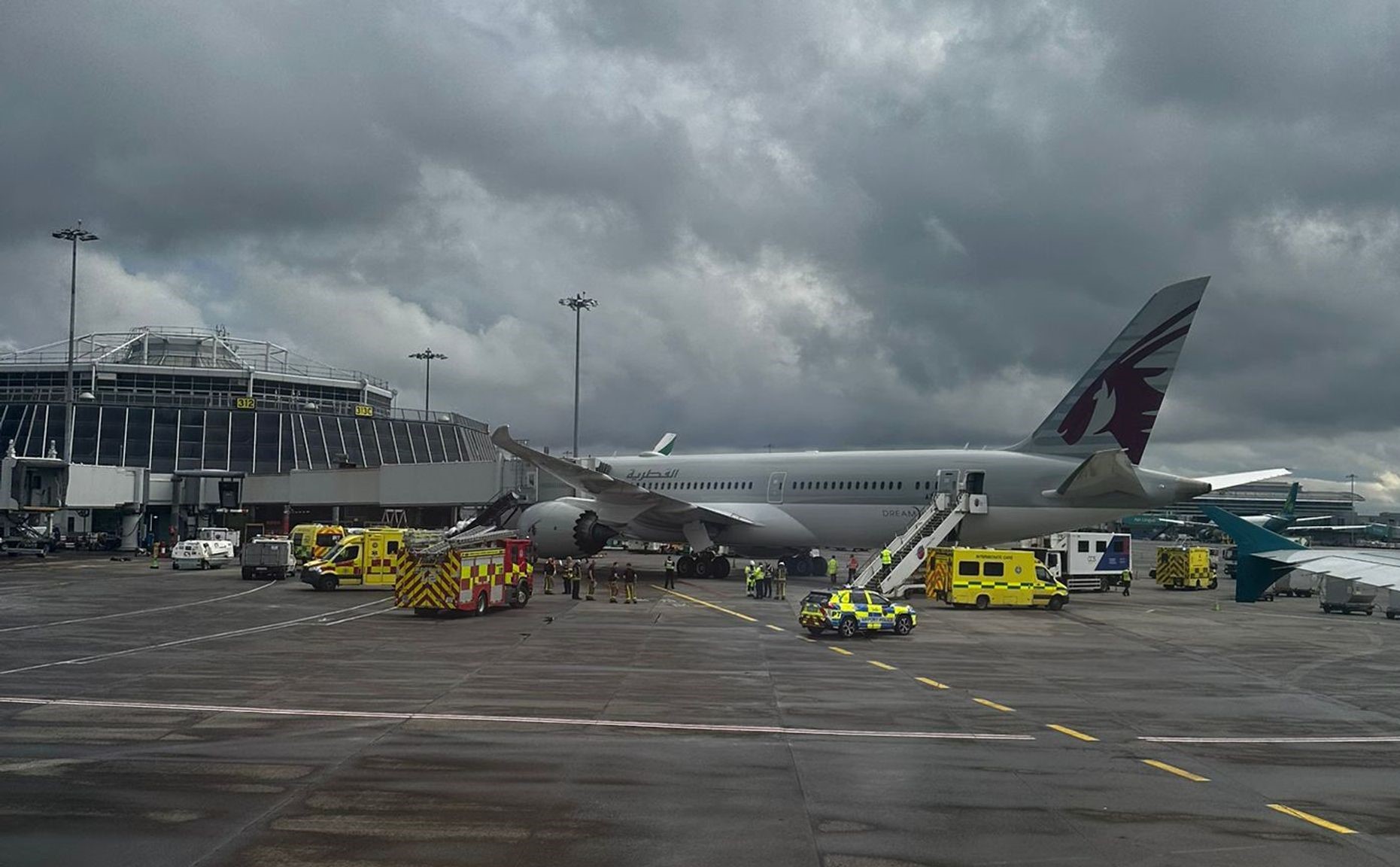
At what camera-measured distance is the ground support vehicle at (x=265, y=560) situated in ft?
162

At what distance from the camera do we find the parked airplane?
3903 cm

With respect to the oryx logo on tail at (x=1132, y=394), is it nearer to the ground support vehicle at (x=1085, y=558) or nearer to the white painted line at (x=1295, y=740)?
the ground support vehicle at (x=1085, y=558)

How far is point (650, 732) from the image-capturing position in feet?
51.6

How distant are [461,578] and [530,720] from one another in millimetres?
16834

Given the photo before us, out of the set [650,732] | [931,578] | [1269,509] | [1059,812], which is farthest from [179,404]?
[1269,509]

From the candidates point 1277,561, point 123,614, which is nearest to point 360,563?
point 123,614

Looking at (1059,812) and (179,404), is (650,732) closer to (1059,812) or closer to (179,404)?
(1059,812)

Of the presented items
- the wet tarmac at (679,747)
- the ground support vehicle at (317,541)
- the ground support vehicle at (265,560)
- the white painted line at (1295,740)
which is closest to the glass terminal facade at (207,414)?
the ground support vehicle at (317,541)

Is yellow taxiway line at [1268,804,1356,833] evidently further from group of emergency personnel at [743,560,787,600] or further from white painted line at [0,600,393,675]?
group of emergency personnel at [743,560,787,600]

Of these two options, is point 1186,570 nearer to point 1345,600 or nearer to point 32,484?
point 1345,600

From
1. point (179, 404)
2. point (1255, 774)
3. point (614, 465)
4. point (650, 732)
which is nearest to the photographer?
point (1255, 774)

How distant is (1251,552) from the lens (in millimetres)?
16141

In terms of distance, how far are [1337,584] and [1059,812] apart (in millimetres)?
36780

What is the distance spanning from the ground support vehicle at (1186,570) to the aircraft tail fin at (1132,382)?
16.8 meters
